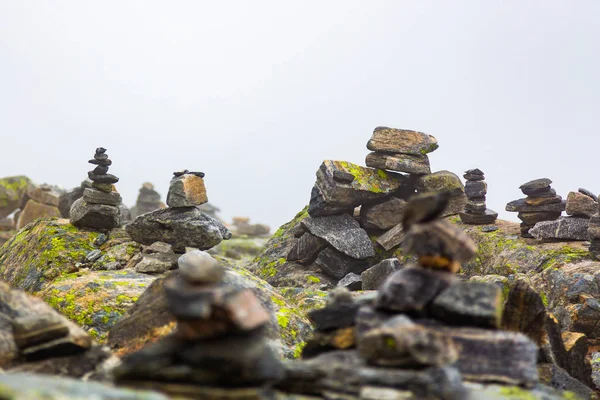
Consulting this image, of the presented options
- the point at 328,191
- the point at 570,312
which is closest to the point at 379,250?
the point at 328,191

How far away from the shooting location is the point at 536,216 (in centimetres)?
2992

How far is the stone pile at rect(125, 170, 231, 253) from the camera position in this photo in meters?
21.0

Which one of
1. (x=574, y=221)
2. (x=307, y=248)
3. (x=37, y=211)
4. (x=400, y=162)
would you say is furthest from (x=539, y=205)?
(x=37, y=211)

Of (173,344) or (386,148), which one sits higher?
(386,148)

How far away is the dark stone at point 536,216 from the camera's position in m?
29.9

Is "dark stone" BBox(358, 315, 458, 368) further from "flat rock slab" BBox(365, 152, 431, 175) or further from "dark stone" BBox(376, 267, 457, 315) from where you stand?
"flat rock slab" BBox(365, 152, 431, 175)

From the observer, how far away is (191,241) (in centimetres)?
2103

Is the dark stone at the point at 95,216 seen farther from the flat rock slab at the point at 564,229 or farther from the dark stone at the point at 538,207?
the dark stone at the point at 538,207

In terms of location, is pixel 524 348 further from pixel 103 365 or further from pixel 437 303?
pixel 103 365

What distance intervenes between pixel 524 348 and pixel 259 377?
380 cm

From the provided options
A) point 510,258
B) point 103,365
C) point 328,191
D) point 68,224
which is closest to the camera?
point 103,365

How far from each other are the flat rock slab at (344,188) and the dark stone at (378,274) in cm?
655

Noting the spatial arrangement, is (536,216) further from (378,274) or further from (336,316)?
(336,316)

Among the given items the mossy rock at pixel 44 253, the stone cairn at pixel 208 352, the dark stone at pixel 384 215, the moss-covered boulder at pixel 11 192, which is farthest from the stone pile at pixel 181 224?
the moss-covered boulder at pixel 11 192
